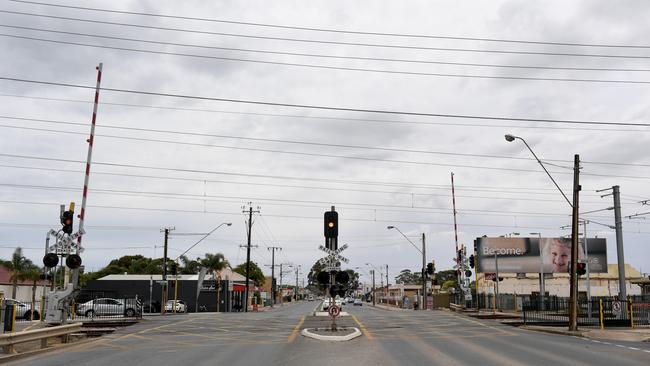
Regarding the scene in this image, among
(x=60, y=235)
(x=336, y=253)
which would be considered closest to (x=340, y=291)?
(x=336, y=253)

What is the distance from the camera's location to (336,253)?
950 inches

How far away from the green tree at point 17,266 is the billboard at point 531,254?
2273 inches

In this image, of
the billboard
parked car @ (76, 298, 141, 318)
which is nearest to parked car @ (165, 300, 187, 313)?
parked car @ (76, 298, 141, 318)

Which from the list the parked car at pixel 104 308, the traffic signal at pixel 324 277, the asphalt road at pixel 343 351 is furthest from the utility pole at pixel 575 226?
the parked car at pixel 104 308

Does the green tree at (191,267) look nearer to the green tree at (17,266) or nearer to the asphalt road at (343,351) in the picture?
the green tree at (17,266)

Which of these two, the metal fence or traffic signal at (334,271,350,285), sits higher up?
traffic signal at (334,271,350,285)

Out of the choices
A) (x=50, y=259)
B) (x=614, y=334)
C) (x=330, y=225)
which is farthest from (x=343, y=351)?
(x=614, y=334)

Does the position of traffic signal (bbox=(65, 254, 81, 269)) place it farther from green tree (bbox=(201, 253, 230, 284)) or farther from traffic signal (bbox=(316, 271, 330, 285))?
green tree (bbox=(201, 253, 230, 284))

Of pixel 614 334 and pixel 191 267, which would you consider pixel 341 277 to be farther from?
pixel 191 267

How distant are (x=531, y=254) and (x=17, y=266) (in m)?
66.9

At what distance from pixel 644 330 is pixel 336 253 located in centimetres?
1547

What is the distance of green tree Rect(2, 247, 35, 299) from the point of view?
6806 cm

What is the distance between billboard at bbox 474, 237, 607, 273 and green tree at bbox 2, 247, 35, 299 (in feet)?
189

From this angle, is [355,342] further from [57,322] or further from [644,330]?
[644,330]
